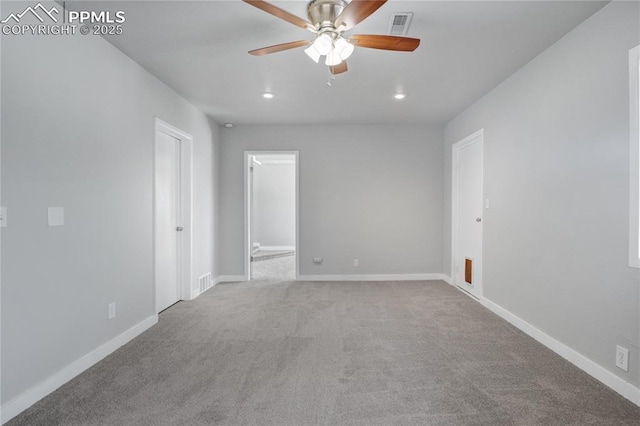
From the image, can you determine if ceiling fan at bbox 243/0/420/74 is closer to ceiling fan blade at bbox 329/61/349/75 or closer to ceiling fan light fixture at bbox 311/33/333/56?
ceiling fan light fixture at bbox 311/33/333/56

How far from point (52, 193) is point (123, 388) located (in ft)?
4.46

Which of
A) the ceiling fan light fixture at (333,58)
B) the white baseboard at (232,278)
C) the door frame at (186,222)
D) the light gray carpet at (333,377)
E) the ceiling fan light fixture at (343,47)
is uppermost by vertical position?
the ceiling fan light fixture at (343,47)

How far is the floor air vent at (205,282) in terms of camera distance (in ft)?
14.6

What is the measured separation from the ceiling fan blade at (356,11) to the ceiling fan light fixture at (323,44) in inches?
3.7

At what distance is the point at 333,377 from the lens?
2.23 m

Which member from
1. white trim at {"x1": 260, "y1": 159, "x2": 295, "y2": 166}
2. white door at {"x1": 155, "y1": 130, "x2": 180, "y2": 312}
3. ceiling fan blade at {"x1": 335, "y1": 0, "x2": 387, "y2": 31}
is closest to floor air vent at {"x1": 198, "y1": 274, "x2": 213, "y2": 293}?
white door at {"x1": 155, "y1": 130, "x2": 180, "y2": 312}

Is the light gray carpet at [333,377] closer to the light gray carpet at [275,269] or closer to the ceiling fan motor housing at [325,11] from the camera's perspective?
the light gray carpet at [275,269]

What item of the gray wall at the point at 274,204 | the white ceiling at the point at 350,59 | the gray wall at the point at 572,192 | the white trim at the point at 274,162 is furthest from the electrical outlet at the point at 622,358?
the white trim at the point at 274,162

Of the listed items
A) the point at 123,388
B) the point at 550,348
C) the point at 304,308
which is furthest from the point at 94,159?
the point at 550,348

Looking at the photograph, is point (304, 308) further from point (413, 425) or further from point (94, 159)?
point (94, 159)

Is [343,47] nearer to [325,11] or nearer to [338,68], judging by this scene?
[325,11]

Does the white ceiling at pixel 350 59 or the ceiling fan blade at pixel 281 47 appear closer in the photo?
the ceiling fan blade at pixel 281 47

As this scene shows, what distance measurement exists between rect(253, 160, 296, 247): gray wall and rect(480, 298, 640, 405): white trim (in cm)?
614

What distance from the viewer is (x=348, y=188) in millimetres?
5184
